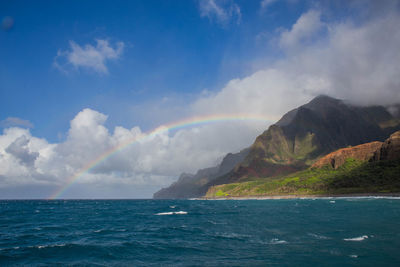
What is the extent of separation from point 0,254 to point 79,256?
492 inches

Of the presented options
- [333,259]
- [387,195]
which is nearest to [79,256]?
[333,259]

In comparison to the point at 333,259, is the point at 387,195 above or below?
below

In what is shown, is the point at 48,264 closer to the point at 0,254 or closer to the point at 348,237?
the point at 0,254

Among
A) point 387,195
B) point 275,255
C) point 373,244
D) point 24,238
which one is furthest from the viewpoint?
point 387,195

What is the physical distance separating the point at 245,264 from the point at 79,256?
23.5m

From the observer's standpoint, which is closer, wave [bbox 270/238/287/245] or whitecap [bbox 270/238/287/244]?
wave [bbox 270/238/287/245]

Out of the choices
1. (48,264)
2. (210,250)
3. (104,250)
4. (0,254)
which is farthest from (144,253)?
(0,254)

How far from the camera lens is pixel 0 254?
39281mm

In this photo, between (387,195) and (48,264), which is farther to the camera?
(387,195)

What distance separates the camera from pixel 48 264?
111 feet

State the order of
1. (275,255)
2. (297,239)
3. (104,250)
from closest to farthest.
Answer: (275,255), (104,250), (297,239)

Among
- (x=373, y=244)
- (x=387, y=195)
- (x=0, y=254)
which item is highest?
(x=0, y=254)

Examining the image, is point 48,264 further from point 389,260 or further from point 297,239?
point 389,260

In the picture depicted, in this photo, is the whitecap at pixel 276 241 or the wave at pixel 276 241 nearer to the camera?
the wave at pixel 276 241
